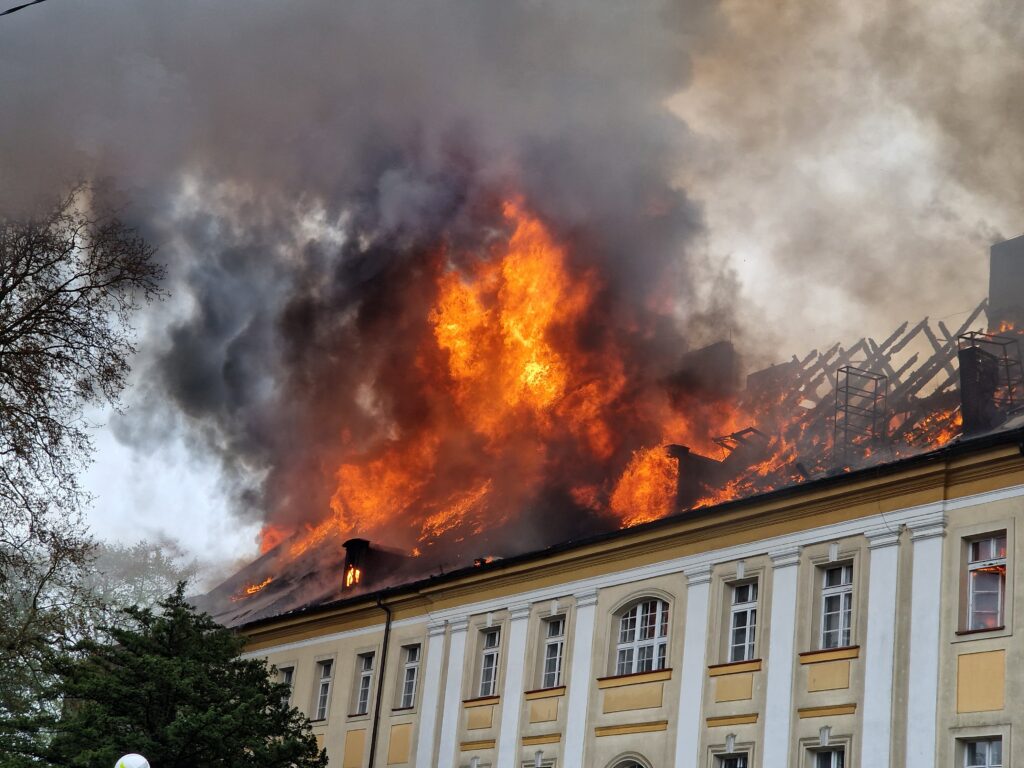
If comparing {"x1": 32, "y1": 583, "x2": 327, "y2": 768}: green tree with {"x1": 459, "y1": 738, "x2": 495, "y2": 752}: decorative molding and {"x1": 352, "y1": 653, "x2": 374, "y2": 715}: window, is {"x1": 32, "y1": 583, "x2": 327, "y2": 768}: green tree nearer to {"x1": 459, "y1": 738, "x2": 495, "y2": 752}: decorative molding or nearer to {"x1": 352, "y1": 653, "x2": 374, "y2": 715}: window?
{"x1": 459, "y1": 738, "x2": 495, "y2": 752}: decorative molding

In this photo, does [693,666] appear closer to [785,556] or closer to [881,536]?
[785,556]

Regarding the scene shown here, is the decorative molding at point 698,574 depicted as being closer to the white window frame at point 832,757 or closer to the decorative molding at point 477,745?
the white window frame at point 832,757

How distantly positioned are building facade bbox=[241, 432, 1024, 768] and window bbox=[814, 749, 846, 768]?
5cm

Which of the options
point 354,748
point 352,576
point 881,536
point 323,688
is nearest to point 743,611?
point 881,536

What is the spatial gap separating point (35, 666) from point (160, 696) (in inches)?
103

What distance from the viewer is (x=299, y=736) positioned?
30.2 meters

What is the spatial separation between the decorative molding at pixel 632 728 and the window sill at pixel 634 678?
2.76ft

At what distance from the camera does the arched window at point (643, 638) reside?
95.1 feet

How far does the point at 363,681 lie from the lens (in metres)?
38.2

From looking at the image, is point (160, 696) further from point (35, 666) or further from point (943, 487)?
point (943, 487)

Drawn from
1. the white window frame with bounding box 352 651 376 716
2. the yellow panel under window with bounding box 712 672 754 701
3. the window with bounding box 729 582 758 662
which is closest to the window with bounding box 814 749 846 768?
the yellow panel under window with bounding box 712 672 754 701

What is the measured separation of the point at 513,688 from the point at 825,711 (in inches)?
368

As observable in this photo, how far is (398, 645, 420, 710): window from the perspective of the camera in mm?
35938

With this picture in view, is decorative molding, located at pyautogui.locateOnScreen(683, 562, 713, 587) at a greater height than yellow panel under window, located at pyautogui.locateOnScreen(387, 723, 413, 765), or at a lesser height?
greater
